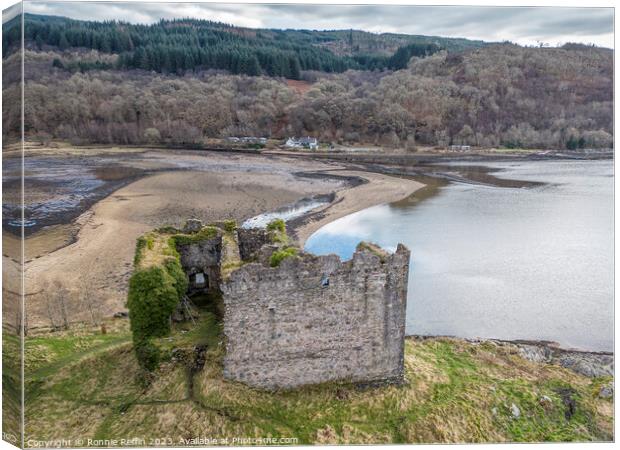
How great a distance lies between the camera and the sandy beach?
18.8 metres

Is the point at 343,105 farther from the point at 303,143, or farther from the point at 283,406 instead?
the point at 283,406

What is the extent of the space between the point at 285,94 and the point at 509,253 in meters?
43.8

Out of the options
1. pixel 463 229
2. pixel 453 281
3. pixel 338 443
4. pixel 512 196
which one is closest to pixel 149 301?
pixel 338 443

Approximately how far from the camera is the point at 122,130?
49.4m

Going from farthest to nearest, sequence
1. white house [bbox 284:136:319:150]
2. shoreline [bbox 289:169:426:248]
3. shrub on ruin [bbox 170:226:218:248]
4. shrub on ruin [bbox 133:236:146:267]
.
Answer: white house [bbox 284:136:319:150]
shoreline [bbox 289:169:426:248]
shrub on ruin [bbox 170:226:218:248]
shrub on ruin [bbox 133:236:146:267]

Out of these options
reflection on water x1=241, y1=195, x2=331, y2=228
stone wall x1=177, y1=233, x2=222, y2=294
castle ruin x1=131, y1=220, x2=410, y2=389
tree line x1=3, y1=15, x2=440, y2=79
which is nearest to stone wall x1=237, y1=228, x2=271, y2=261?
stone wall x1=177, y1=233, x2=222, y2=294

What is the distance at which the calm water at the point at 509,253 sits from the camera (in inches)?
659

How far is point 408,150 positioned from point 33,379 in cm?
4862

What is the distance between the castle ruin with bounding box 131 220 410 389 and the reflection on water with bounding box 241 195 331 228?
17.7 m

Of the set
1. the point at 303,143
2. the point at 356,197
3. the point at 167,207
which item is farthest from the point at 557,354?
the point at 303,143

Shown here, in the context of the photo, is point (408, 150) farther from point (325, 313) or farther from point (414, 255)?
point (325, 313)

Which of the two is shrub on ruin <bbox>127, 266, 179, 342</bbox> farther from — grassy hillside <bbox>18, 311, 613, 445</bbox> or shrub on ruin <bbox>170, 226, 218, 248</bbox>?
shrub on ruin <bbox>170, 226, 218, 248</bbox>

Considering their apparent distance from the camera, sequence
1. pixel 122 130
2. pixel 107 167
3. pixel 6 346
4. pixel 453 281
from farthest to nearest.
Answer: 1. pixel 122 130
2. pixel 107 167
3. pixel 453 281
4. pixel 6 346

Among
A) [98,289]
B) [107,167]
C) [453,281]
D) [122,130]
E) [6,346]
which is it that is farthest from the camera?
[122,130]
